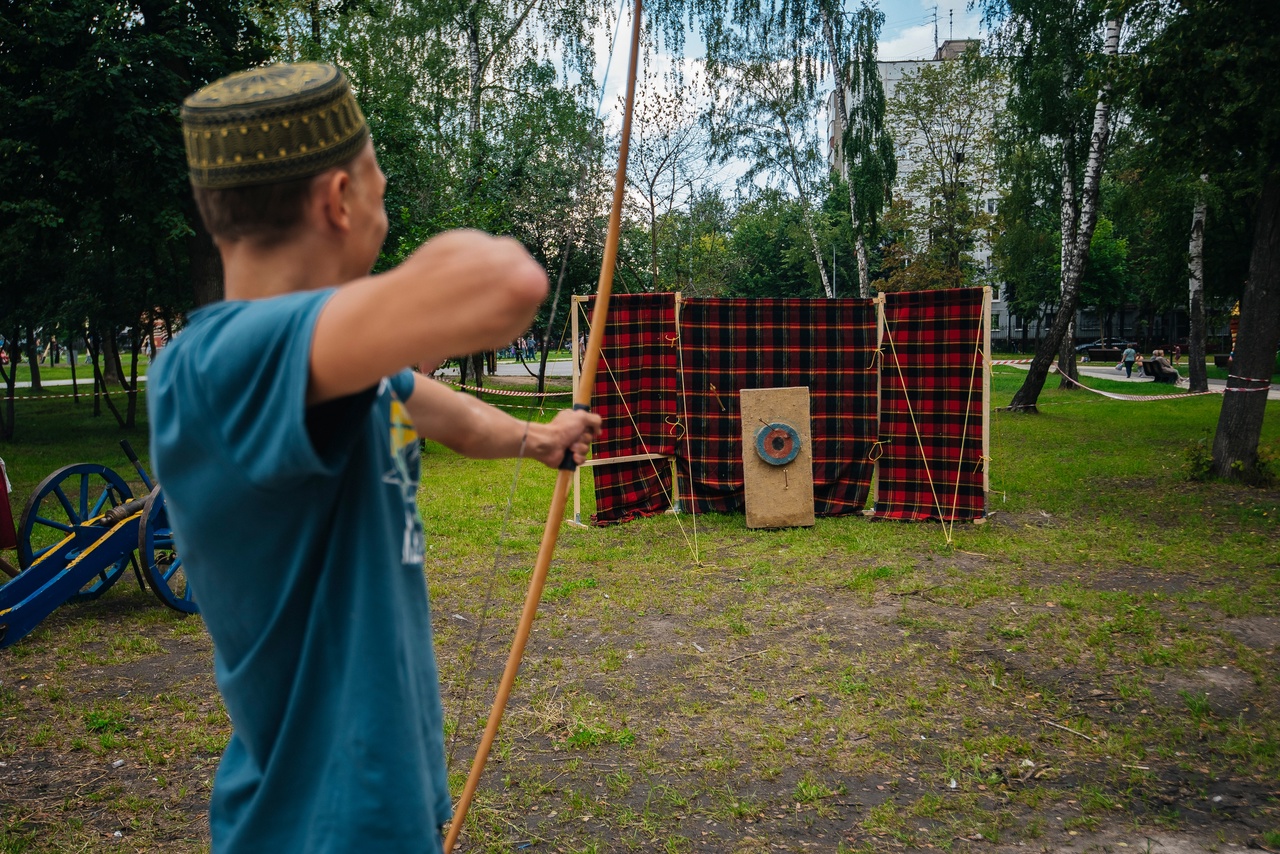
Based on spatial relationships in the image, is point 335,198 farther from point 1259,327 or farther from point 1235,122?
point 1259,327

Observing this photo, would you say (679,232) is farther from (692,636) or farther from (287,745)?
(287,745)

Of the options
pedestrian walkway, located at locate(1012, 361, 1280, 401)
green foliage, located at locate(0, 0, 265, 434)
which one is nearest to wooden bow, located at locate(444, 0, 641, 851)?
green foliage, located at locate(0, 0, 265, 434)

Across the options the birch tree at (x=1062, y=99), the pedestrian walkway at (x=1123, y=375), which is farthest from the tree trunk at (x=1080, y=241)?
the pedestrian walkway at (x=1123, y=375)

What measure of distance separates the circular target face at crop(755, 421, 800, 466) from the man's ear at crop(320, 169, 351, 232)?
763cm

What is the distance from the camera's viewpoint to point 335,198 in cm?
112

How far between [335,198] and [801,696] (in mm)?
4161

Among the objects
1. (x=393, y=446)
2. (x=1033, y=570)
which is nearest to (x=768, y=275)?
(x=1033, y=570)

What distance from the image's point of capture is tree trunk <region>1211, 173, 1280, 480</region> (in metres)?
9.30

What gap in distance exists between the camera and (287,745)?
46.8 inches

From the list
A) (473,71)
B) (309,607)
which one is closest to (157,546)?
(309,607)

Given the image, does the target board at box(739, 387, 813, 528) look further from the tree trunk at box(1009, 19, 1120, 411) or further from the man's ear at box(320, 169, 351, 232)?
the tree trunk at box(1009, 19, 1120, 411)

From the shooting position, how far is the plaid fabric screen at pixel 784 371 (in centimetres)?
877

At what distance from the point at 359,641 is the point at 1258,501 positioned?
10224 millimetres

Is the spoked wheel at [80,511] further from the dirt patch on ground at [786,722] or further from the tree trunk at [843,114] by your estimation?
the tree trunk at [843,114]
